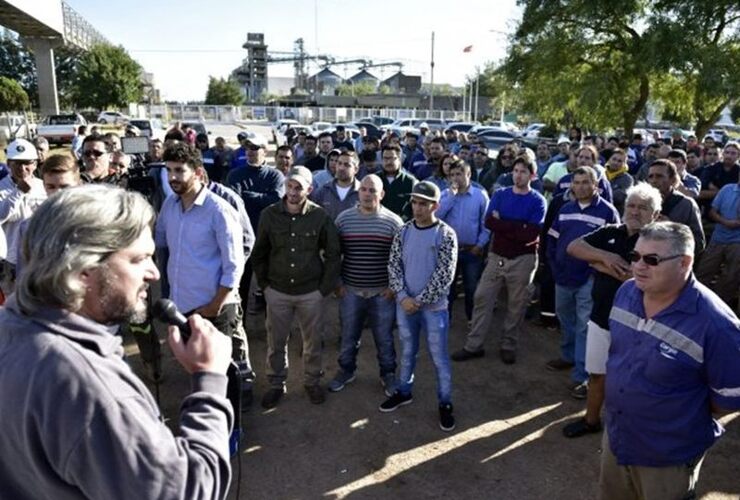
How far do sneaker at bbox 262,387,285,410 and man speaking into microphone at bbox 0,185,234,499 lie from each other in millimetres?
3155

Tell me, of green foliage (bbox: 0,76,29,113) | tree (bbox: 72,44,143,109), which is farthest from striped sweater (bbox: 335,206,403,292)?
tree (bbox: 72,44,143,109)

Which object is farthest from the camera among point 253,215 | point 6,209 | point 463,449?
point 253,215

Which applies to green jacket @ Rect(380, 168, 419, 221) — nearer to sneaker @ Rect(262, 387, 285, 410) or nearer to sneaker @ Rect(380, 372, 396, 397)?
sneaker @ Rect(380, 372, 396, 397)

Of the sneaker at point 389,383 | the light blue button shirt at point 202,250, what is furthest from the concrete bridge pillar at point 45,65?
the sneaker at point 389,383

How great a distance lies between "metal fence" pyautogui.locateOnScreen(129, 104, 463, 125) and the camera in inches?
2116

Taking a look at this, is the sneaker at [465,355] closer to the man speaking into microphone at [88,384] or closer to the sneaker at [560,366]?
the sneaker at [560,366]

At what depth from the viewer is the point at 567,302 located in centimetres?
489

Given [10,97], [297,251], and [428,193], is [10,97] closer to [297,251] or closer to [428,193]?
[297,251]

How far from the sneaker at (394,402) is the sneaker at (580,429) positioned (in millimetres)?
1271

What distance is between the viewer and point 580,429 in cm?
406

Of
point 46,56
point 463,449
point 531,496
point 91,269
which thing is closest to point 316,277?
point 463,449

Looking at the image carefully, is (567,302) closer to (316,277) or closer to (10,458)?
(316,277)

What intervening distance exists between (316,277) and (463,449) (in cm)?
176

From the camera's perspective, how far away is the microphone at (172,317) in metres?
1.65
